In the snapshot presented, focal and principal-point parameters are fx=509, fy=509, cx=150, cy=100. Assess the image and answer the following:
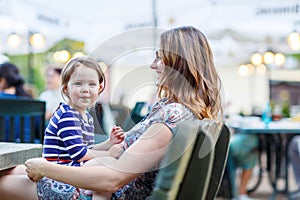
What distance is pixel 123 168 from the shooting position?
140 cm

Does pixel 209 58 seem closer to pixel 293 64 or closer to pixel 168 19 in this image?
pixel 168 19

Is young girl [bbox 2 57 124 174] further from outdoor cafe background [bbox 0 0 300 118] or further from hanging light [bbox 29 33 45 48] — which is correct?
hanging light [bbox 29 33 45 48]

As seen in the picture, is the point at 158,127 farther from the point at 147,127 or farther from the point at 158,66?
the point at 158,66

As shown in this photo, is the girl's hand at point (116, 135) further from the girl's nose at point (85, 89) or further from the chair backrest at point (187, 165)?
the chair backrest at point (187, 165)

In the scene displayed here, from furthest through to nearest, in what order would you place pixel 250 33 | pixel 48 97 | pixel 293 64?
pixel 293 64 < pixel 250 33 < pixel 48 97

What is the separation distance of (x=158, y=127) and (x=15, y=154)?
1.63 ft

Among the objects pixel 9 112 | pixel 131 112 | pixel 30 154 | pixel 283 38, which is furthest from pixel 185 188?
pixel 283 38

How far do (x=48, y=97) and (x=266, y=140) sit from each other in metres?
2.31

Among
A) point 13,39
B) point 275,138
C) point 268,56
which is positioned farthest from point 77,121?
point 268,56

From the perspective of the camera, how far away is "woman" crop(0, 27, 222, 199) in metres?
1.40

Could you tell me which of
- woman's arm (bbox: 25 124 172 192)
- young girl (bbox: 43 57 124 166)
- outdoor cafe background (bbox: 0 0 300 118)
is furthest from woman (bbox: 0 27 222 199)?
outdoor cafe background (bbox: 0 0 300 118)

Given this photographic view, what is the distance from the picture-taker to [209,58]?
1605 mm

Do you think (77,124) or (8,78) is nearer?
(77,124)

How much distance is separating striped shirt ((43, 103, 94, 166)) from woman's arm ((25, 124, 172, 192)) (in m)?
0.20
